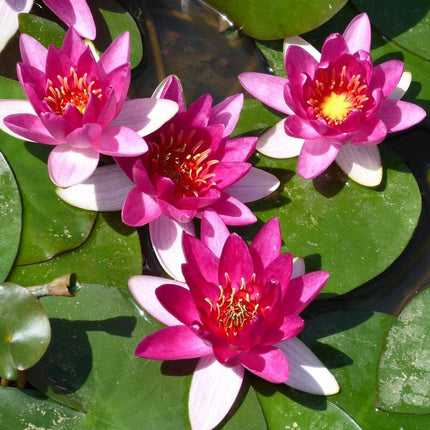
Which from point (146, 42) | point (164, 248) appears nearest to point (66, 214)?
point (164, 248)

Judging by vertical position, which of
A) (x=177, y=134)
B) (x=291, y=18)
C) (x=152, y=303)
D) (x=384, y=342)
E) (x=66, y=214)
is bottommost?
(x=384, y=342)

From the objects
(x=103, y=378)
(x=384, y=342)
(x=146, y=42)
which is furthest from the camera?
(x=146, y=42)

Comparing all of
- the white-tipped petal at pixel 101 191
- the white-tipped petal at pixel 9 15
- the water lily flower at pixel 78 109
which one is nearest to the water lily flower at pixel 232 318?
the white-tipped petal at pixel 101 191

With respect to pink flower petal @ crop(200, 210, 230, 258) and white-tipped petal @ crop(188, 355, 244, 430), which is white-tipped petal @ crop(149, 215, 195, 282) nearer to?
pink flower petal @ crop(200, 210, 230, 258)

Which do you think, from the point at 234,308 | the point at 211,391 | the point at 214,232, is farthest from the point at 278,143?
the point at 211,391

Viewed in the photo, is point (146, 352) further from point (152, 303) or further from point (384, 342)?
point (384, 342)

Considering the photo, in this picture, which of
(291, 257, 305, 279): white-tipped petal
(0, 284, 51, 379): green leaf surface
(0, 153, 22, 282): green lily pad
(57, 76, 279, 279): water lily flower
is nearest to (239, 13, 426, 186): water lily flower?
(57, 76, 279, 279): water lily flower
